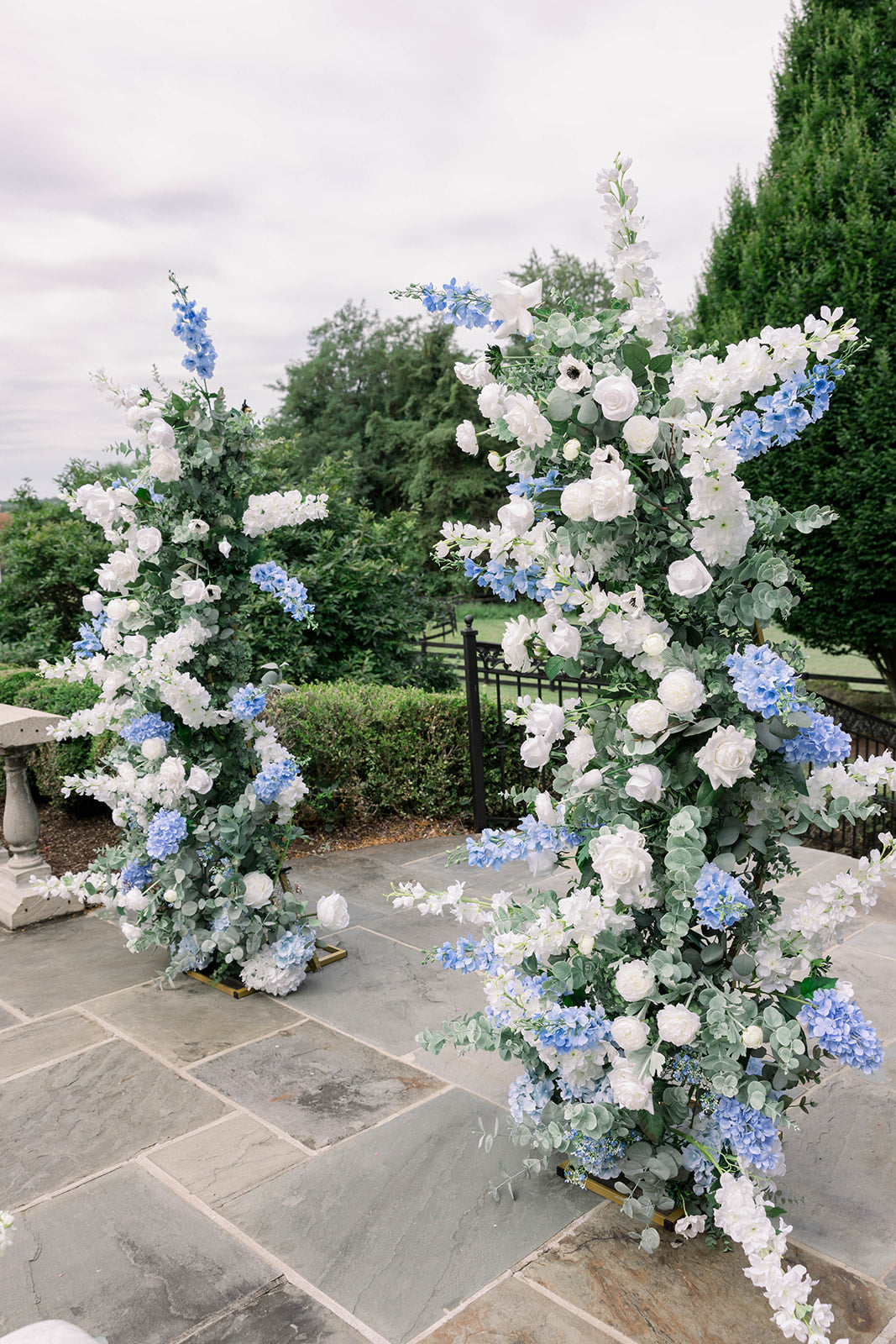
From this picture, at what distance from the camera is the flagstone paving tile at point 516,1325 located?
1950 mm

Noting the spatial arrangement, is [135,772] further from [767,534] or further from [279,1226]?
[767,534]

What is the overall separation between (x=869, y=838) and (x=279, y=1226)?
5.33 metres


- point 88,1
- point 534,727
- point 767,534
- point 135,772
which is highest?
point 88,1

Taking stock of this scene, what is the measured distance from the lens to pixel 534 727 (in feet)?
7.17

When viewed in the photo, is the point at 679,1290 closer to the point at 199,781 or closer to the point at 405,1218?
the point at 405,1218

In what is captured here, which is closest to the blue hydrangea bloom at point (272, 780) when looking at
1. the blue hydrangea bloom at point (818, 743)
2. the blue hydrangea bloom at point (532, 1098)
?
the blue hydrangea bloom at point (532, 1098)

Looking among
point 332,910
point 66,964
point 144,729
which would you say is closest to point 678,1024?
point 332,910

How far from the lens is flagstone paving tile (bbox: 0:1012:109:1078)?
326 cm

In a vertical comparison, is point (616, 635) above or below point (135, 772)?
above

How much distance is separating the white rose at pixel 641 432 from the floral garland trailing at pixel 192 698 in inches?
72.6

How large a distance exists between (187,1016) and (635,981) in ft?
7.54

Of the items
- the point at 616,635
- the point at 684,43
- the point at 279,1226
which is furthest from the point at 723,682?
the point at 684,43

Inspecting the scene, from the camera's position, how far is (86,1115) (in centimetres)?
290

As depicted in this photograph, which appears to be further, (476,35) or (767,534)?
(476,35)
